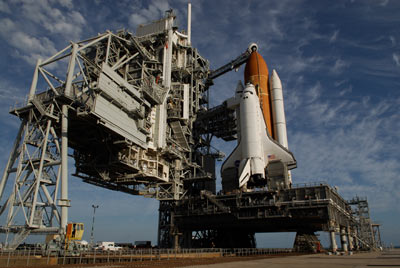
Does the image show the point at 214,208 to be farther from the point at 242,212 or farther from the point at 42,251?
the point at 42,251

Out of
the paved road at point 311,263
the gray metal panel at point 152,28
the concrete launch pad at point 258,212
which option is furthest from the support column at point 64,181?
the gray metal panel at point 152,28

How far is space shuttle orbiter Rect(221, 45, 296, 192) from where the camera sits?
4212 cm

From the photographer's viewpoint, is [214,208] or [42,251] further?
[214,208]

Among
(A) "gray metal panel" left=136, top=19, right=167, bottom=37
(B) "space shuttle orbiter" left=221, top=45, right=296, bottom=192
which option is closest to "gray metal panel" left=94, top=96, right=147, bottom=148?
(B) "space shuttle orbiter" left=221, top=45, right=296, bottom=192

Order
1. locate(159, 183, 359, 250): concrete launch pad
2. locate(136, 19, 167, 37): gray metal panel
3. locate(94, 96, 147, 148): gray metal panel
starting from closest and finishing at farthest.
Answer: locate(94, 96, 147, 148): gray metal panel
locate(159, 183, 359, 250): concrete launch pad
locate(136, 19, 167, 37): gray metal panel

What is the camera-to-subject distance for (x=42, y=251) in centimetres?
2431

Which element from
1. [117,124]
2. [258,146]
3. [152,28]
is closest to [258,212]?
[258,146]

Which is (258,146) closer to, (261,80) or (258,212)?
(258,212)

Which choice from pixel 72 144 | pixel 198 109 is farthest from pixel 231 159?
pixel 72 144

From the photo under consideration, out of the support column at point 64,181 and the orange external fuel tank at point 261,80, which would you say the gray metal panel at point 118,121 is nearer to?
the support column at point 64,181

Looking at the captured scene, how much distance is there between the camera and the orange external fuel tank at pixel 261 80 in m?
49.1

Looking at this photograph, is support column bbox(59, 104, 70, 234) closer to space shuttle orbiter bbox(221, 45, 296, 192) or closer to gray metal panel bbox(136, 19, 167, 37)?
space shuttle orbiter bbox(221, 45, 296, 192)

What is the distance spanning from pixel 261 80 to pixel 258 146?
13.5 metres

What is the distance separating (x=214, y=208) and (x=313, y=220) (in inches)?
489
